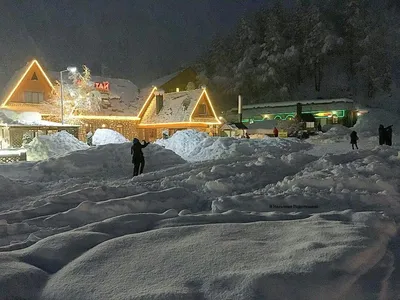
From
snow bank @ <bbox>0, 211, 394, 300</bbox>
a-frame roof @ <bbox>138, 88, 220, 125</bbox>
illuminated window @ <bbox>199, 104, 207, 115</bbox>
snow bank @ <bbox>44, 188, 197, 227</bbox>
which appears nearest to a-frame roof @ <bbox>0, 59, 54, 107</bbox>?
a-frame roof @ <bbox>138, 88, 220, 125</bbox>

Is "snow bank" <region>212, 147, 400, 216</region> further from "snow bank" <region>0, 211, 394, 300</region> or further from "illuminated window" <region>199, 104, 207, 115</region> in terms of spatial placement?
"illuminated window" <region>199, 104, 207, 115</region>

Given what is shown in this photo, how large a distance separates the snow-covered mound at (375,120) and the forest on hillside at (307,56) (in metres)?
9.06

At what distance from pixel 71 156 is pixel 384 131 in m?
19.2

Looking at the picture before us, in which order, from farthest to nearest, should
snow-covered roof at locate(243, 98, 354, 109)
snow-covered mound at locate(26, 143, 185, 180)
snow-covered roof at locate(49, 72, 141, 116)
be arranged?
1. snow-covered roof at locate(243, 98, 354, 109)
2. snow-covered roof at locate(49, 72, 141, 116)
3. snow-covered mound at locate(26, 143, 185, 180)

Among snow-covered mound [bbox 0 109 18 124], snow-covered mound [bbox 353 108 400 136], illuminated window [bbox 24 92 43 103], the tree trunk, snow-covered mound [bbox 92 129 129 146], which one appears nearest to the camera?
snow-covered mound [bbox 92 129 129 146]

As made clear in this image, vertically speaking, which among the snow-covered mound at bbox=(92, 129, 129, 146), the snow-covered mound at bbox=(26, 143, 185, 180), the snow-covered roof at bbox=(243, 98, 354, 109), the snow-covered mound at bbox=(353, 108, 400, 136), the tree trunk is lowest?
the snow-covered mound at bbox=(26, 143, 185, 180)

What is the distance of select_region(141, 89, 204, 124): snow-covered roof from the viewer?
37.3 m

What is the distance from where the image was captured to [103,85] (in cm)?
3775

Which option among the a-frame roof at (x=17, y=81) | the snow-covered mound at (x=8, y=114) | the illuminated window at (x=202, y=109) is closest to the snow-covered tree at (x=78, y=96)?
the a-frame roof at (x=17, y=81)

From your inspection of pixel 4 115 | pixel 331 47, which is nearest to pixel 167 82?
pixel 331 47

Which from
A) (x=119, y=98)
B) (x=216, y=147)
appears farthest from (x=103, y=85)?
(x=216, y=147)

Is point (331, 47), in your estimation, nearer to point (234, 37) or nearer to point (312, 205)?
point (234, 37)

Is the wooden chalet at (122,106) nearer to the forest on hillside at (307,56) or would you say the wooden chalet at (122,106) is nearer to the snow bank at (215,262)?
the forest on hillside at (307,56)

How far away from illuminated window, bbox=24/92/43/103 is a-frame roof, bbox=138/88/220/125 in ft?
31.0
